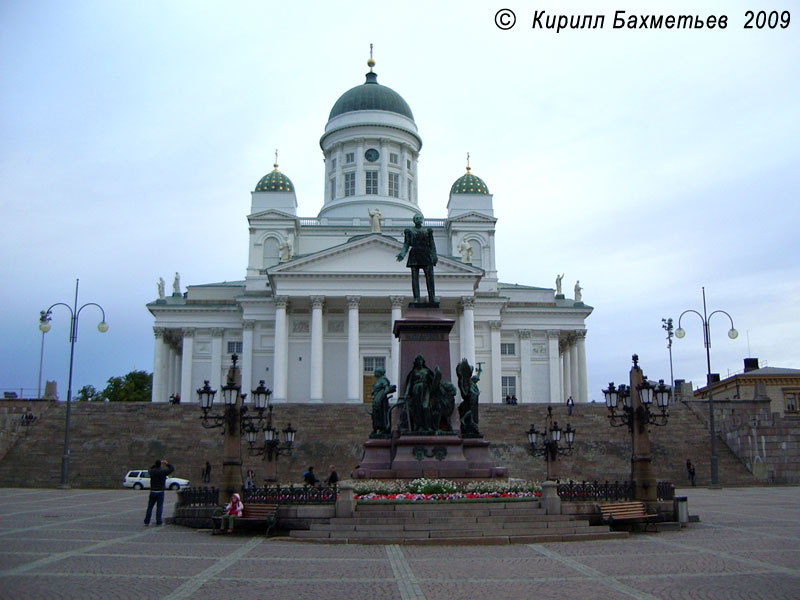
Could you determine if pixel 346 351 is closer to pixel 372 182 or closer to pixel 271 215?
pixel 271 215

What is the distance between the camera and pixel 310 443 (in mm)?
44781

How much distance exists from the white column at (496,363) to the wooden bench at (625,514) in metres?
45.3

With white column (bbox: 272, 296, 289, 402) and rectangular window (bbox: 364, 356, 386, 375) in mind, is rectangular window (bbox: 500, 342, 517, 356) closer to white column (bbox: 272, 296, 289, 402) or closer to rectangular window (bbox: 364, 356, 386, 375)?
rectangular window (bbox: 364, 356, 386, 375)

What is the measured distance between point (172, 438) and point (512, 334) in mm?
32522

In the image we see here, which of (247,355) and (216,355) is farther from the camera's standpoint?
(216,355)

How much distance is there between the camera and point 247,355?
213 ft

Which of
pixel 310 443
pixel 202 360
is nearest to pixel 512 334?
pixel 202 360

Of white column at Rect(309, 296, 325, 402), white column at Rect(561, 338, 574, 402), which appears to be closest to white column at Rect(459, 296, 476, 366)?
white column at Rect(309, 296, 325, 402)

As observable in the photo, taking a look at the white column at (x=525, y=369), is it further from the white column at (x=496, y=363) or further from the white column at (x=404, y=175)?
the white column at (x=404, y=175)

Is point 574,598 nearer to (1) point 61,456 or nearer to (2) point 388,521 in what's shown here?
(2) point 388,521

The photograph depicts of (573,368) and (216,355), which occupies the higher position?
(216,355)

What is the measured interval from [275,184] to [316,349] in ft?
60.4

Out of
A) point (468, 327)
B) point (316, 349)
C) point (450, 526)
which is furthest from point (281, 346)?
point (450, 526)

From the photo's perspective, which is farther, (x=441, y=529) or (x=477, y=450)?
(x=477, y=450)
